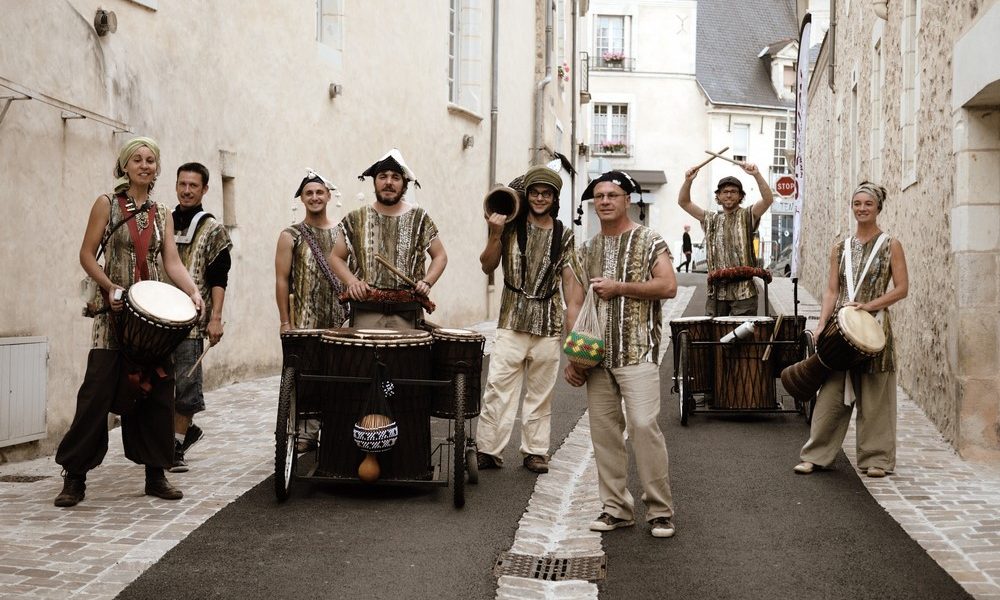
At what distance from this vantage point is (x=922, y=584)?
4965 mm

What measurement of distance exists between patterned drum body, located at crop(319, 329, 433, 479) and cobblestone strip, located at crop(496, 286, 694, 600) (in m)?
0.72

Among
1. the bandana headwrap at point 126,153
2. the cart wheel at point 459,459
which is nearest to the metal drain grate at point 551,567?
the cart wheel at point 459,459

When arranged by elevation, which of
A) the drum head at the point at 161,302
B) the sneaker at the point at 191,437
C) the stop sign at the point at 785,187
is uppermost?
the stop sign at the point at 785,187

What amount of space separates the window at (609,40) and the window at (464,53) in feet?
92.2

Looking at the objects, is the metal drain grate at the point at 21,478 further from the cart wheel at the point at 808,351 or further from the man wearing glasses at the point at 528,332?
the cart wheel at the point at 808,351

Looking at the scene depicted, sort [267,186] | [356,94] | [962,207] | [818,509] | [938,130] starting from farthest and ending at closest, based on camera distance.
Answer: [356,94], [267,186], [938,130], [962,207], [818,509]

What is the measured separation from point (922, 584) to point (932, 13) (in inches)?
239

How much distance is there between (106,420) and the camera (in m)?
6.30

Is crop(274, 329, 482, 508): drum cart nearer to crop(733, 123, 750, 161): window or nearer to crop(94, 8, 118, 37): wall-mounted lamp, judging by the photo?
crop(94, 8, 118, 37): wall-mounted lamp

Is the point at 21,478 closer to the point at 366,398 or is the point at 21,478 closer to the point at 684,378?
the point at 366,398

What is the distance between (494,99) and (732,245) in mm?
12028

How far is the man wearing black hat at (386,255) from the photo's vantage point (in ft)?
22.6

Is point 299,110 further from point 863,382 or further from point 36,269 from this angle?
point 863,382

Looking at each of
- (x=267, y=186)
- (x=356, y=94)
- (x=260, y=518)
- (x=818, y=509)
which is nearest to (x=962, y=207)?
(x=818, y=509)
